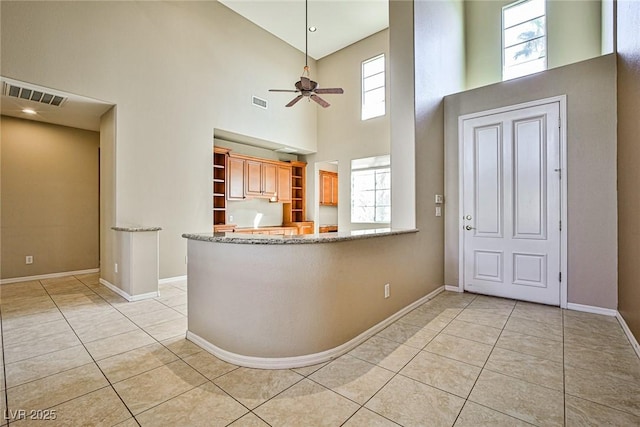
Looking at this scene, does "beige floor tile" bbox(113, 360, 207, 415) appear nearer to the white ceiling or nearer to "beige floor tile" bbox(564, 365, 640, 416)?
"beige floor tile" bbox(564, 365, 640, 416)

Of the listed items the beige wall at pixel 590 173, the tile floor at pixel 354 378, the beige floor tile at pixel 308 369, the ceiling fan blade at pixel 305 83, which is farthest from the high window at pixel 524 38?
the beige floor tile at pixel 308 369

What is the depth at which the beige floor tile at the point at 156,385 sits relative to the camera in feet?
5.57

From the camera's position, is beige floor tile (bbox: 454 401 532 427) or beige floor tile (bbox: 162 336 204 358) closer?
beige floor tile (bbox: 454 401 532 427)

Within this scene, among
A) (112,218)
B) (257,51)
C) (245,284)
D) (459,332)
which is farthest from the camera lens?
(257,51)

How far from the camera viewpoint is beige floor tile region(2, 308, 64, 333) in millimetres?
2844

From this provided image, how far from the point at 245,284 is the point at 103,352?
131cm

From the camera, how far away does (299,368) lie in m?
2.04

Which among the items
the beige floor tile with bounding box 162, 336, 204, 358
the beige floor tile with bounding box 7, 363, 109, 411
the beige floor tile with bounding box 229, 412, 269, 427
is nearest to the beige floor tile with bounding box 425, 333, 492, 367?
the beige floor tile with bounding box 229, 412, 269, 427

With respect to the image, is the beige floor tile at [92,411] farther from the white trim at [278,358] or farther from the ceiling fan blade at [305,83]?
the ceiling fan blade at [305,83]

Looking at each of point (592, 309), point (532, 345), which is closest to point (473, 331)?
point (532, 345)

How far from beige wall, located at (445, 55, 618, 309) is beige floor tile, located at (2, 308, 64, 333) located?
5446 millimetres

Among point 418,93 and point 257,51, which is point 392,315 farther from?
point 257,51

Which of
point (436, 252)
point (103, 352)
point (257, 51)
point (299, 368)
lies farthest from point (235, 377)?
point (257, 51)

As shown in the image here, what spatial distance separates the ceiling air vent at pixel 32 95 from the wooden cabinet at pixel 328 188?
16.7ft
